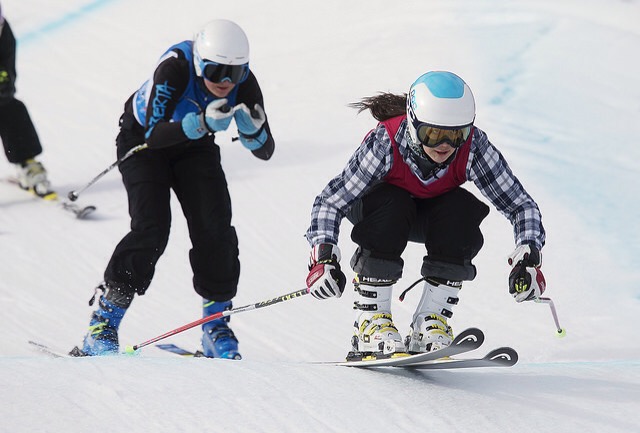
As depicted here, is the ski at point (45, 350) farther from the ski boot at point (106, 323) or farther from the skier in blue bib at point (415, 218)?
the skier in blue bib at point (415, 218)

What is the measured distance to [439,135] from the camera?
4.08 meters

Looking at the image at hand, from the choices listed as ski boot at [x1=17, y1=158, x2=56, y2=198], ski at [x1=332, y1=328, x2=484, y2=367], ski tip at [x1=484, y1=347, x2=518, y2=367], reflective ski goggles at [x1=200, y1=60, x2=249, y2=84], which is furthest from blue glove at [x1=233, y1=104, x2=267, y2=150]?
ski boot at [x1=17, y1=158, x2=56, y2=198]

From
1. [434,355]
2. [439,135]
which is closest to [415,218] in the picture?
[439,135]

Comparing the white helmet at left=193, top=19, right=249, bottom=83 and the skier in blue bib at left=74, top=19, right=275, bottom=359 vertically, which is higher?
the white helmet at left=193, top=19, right=249, bottom=83

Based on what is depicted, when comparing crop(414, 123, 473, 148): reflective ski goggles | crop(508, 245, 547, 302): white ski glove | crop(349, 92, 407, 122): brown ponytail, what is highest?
crop(414, 123, 473, 148): reflective ski goggles

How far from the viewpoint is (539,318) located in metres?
6.44

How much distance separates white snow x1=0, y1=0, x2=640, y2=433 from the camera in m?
3.72

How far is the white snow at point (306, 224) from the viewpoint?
3.72 meters

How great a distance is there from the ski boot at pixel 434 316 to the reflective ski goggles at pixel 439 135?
677 millimetres

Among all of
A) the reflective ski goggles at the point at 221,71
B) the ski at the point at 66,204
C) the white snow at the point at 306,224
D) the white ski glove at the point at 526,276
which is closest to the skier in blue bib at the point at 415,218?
the white ski glove at the point at 526,276

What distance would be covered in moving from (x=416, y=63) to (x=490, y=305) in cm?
481

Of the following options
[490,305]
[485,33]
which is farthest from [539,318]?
[485,33]

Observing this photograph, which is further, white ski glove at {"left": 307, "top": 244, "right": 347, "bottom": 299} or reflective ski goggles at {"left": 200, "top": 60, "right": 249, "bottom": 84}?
reflective ski goggles at {"left": 200, "top": 60, "right": 249, "bottom": 84}

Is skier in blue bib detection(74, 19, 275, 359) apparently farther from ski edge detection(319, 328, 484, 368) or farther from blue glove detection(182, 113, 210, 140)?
ski edge detection(319, 328, 484, 368)
